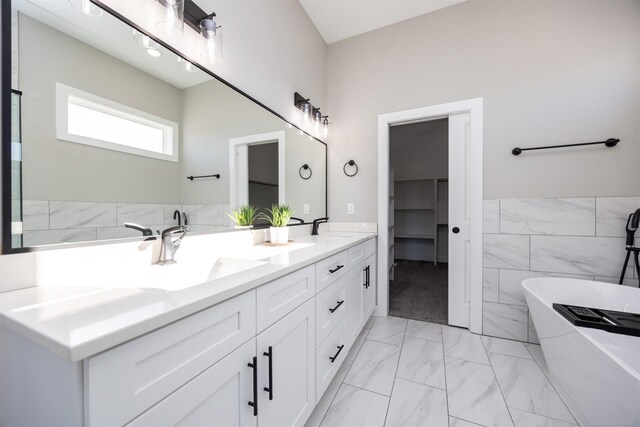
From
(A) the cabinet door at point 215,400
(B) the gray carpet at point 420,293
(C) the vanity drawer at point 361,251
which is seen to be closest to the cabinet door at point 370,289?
(C) the vanity drawer at point 361,251

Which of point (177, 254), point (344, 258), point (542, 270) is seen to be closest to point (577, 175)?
point (542, 270)

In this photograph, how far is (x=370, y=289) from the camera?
2.30 metres

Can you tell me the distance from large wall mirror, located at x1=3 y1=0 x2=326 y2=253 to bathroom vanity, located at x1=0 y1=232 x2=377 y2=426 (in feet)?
0.92

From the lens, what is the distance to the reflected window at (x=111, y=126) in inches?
32.0

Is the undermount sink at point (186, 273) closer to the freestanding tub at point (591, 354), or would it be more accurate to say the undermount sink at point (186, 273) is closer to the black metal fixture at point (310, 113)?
the freestanding tub at point (591, 354)

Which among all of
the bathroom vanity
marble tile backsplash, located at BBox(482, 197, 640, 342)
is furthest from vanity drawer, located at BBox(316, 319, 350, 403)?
marble tile backsplash, located at BBox(482, 197, 640, 342)

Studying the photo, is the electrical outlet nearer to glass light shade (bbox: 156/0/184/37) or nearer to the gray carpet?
the gray carpet

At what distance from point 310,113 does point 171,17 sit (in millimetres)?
1430

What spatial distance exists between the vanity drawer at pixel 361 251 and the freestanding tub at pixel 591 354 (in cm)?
113

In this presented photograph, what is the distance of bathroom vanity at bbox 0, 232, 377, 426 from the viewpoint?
1.50ft

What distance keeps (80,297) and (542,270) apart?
2.74 m

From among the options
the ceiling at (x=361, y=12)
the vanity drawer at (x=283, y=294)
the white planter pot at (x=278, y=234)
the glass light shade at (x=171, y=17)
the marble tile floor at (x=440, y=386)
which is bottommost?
the marble tile floor at (x=440, y=386)

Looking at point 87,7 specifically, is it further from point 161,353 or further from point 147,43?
point 161,353

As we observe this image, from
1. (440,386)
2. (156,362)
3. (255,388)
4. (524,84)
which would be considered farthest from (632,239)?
(156,362)
